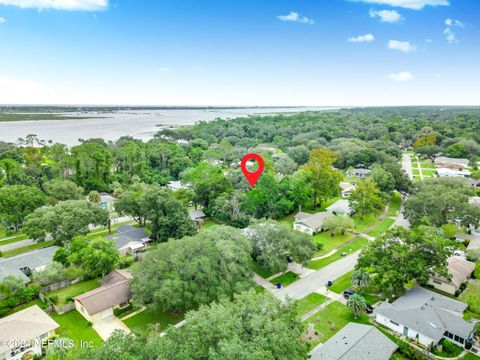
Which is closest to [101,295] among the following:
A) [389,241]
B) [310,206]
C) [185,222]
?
[185,222]

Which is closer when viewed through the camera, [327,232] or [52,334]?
[52,334]

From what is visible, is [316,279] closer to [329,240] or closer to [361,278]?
[361,278]

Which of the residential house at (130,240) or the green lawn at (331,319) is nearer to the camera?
the green lawn at (331,319)

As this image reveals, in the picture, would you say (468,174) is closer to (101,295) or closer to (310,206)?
(310,206)

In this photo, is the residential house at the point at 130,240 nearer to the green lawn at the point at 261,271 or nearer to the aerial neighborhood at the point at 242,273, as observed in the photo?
the aerial neighborhood at the point at 242,273

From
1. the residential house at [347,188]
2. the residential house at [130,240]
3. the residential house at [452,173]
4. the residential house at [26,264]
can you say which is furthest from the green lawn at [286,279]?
the residential house at [452,173]

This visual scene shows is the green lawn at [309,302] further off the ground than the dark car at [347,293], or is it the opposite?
the dark car at [347,293]
